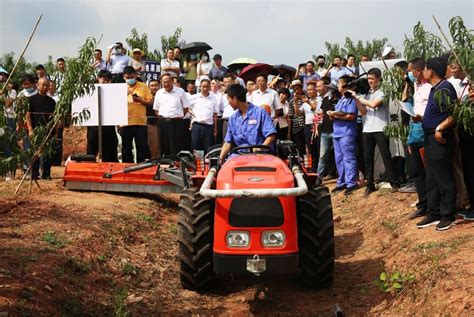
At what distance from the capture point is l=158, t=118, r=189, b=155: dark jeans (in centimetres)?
1316

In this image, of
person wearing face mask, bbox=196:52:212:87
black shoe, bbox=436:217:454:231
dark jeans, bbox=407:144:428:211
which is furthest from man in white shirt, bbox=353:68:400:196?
person wearing face mask, bbox=196:52:212:87

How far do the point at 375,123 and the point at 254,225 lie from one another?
524 cm

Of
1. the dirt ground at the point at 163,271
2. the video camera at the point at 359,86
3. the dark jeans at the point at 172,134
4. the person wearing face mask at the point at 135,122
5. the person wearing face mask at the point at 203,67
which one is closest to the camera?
the dirt ground at the point at 163,271

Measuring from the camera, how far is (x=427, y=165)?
7633mm

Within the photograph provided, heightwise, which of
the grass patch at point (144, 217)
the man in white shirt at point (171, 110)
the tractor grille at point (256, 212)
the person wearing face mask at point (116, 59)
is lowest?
the grass patch at point (144, 217)

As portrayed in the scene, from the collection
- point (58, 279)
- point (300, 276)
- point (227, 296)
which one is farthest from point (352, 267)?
point (58, 279)

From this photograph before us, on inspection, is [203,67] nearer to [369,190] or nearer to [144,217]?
[369,190]

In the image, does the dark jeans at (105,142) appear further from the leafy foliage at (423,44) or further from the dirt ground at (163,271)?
the leafy foliage at (423,44)

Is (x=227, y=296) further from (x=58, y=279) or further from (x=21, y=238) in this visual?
(x=21, y=238)

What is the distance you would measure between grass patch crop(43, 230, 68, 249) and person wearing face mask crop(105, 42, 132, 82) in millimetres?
9020

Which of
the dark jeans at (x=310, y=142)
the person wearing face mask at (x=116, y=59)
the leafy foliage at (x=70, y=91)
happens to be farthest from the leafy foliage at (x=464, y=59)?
the person wearing face mask at (x=116, y=59)

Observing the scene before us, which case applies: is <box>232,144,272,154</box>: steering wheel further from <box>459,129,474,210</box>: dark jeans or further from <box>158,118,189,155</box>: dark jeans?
<box>158,118,189,155</box>: dark jeans

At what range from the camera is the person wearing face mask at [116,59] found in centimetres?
1588

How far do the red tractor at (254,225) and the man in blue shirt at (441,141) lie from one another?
1.54 meters
